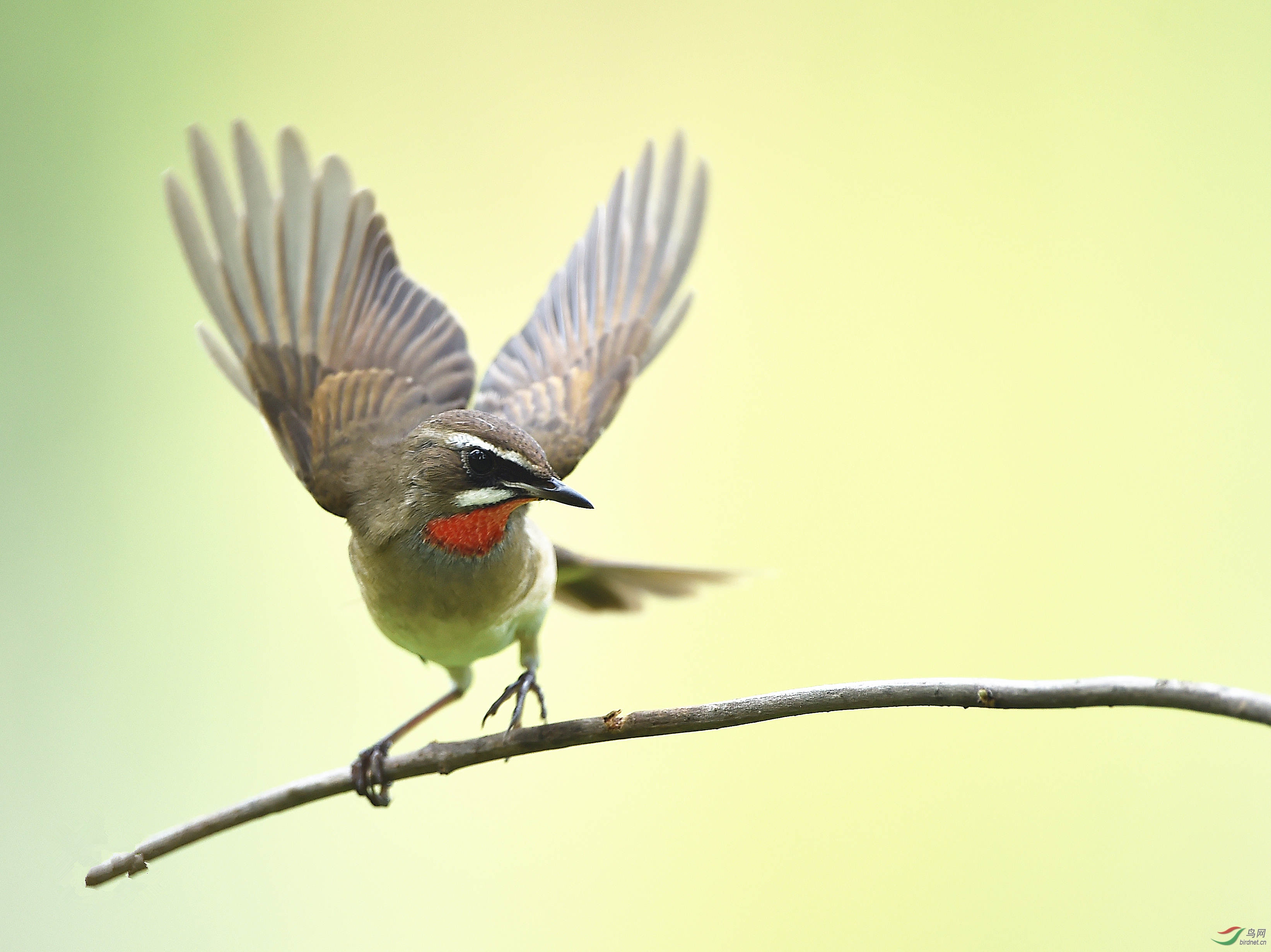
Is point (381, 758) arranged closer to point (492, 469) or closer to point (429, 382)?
point (492, 469)

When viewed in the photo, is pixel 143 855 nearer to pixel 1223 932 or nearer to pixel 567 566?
pixel 567 566

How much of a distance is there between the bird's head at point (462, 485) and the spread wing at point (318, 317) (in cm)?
25

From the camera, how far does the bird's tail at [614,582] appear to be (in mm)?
3057

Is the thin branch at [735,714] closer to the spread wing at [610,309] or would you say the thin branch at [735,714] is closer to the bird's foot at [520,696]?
the bird's foot at [520,696]

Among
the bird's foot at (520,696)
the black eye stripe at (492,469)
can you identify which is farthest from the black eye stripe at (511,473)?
the bird's foot at (520,696)

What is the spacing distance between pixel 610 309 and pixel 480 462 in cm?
101

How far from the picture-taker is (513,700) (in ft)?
8.51

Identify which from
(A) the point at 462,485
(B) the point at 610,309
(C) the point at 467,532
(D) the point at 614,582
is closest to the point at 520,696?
(C) the point at 467,532

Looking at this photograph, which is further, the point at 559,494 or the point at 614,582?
the point at 614,582

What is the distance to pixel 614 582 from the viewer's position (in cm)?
318

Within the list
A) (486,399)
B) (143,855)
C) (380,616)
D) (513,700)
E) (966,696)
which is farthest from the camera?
(486,399)

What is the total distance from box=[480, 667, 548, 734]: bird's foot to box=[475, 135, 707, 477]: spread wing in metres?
0.64

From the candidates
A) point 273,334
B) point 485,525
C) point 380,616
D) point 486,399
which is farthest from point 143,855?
point 486,399

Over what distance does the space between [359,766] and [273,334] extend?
1.04m
